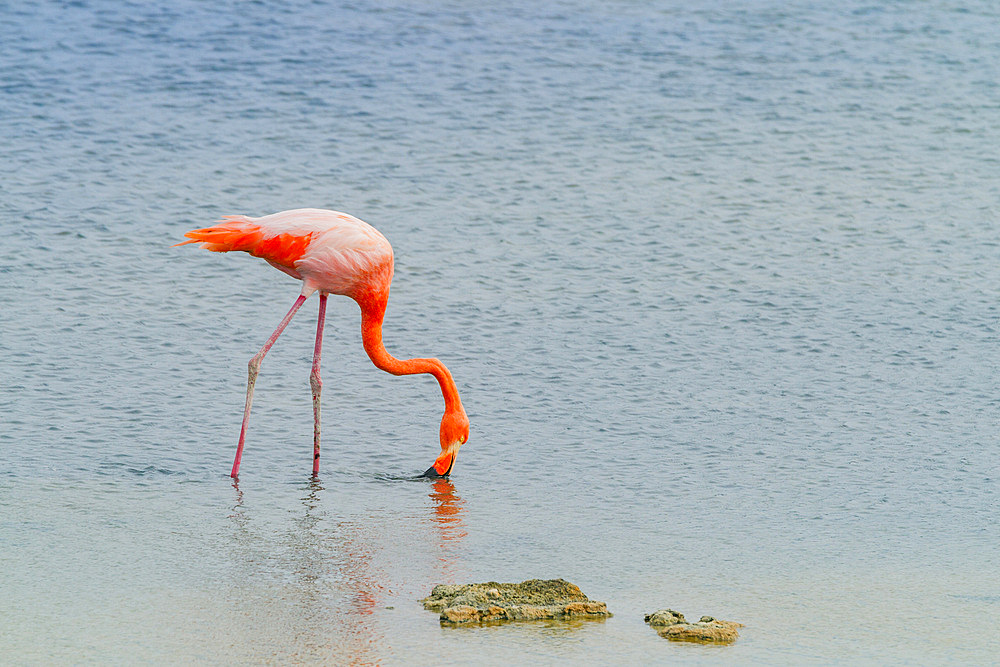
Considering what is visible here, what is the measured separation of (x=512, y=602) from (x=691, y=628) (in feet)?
2.39

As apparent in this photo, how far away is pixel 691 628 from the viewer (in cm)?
513

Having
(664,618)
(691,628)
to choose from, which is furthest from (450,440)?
(691,628)

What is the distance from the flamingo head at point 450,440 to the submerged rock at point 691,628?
2167mm

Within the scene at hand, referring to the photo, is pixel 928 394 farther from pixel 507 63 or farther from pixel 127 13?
pixel 127 13

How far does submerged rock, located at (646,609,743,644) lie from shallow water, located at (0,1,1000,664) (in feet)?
0.28

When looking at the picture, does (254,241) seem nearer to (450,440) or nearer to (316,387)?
(316,387)

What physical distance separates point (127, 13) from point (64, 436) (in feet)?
35.9

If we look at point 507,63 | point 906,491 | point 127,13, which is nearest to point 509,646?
point 906,491

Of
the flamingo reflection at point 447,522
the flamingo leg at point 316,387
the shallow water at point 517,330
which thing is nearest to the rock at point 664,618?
the shallow water at point 517,330

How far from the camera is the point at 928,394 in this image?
870cm

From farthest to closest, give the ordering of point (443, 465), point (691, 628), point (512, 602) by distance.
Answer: point (443, 465)
point (512, 602)
point (691, 628)

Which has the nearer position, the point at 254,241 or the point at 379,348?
the point at 254,241

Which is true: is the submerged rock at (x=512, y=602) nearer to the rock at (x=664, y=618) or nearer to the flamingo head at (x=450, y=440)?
the rock at (x=664, y=618)

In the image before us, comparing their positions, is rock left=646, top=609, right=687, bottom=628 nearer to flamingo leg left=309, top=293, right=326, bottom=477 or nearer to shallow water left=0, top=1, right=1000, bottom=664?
shallow water left=0, top=1, right=1000, bottom=664
